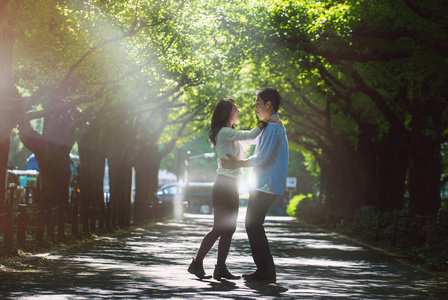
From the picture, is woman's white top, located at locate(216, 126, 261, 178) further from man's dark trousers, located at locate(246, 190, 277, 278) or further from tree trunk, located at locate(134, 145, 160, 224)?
tree trunk, located at locate(134, 145, 160, 224)

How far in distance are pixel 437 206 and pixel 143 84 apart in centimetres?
937

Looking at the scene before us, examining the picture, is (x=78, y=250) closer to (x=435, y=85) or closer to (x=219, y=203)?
(x=219, y=203)

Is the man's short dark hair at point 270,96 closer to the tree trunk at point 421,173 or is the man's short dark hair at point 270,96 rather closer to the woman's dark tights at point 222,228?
the woman's dark tights at point 222,228

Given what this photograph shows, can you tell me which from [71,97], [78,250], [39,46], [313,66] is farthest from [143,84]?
[78,250]

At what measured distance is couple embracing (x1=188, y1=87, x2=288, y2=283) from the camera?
8305 millimetres

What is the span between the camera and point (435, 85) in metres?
20.5

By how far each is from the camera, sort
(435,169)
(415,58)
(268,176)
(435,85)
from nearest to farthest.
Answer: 1. (268,176)
2. (415,58)
3. (435,85)
4. (435,169)

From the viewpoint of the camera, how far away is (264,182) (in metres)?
8.33

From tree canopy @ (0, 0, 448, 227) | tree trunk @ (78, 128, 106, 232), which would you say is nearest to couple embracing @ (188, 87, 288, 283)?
tree canopy @ (0, 0, 448, 227)

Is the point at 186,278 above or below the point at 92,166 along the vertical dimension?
below

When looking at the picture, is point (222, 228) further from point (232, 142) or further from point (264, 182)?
point (232, 142)

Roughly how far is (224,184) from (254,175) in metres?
0.33

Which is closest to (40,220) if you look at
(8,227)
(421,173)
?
(8,227)

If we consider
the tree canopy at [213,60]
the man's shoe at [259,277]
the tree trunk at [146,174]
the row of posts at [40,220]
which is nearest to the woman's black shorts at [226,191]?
the man's shoe at [259,277]
